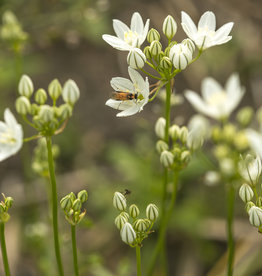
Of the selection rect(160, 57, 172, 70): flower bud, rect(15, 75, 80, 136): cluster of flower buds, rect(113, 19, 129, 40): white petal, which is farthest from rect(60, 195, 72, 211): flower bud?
rect(113, 19, 129, 40): white petal

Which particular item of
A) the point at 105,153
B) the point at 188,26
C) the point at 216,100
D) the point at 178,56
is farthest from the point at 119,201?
the point at 105,153

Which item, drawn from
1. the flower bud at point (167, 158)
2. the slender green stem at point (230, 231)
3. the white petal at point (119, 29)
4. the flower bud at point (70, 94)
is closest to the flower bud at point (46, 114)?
the flower bud at point (70, 94)

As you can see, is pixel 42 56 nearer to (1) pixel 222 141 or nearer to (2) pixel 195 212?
(2) pixel 195 212

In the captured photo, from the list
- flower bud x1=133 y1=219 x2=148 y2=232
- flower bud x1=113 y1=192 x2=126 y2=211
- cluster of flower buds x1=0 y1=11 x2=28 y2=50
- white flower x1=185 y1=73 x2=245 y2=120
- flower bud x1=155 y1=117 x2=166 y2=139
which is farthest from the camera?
cluster of flower buds x1=0 y1=11 x2=28 y2=50

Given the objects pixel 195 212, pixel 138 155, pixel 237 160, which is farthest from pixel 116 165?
pixel 237 160

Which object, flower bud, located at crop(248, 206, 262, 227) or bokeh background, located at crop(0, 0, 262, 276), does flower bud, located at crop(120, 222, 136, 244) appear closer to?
flower bud, located at crop(248, 206, 262, 227)

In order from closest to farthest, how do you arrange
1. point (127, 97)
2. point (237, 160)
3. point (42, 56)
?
point (127, 97) < point (237, 160) < point (42, 56)

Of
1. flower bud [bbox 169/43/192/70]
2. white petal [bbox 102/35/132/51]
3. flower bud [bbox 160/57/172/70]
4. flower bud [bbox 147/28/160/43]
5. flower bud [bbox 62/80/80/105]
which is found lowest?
flower bud [bbox 62/80/80/105]
